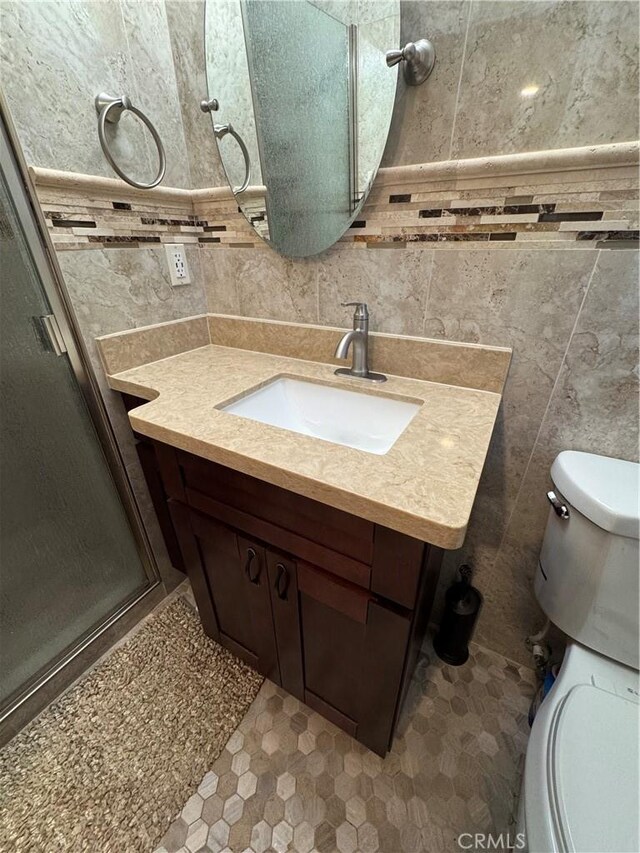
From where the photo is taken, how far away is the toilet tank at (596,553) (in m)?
0.68

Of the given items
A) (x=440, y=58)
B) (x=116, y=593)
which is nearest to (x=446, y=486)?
(x=440, y=58)

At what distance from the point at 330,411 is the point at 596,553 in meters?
0.70

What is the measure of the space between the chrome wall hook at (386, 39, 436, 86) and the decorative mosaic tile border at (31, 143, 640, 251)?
0.16 m

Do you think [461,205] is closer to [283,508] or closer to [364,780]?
[283,508]

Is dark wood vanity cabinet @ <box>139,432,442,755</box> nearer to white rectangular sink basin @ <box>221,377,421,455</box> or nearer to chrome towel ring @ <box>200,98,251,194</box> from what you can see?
white rectangular sink basin @ <box>221,377,421,455</box>

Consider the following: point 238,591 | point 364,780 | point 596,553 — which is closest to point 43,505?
point 238,591

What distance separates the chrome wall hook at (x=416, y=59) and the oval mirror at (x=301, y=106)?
0.10ft

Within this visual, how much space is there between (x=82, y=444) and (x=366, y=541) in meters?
0.95

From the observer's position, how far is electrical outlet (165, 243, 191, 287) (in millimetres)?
1082

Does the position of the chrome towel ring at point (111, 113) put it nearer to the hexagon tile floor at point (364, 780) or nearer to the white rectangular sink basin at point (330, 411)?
the white rectangular sink basin at point (330, 411)

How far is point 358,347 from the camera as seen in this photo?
0.93 m

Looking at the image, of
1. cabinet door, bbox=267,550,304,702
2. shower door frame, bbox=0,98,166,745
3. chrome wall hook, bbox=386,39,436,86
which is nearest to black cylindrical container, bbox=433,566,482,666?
cabinet door, bbox=267,550,304,702

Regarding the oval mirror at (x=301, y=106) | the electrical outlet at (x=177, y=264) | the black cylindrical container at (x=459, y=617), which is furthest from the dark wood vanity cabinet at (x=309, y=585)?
the oval mirror at (x=301, y=106)

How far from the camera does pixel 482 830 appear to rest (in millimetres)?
835
